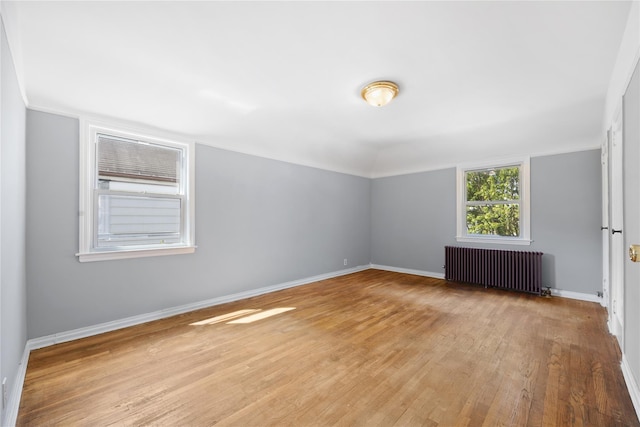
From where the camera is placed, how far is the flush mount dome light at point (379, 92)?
2.76 metres

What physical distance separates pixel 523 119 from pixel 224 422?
15.2ft

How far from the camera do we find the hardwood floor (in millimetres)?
1650

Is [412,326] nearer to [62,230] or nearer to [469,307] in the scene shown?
[469,307]

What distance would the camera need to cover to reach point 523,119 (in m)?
3.66

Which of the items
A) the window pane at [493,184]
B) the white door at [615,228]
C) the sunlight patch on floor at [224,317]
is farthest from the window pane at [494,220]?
the sunlight patch on floor at [224,317]

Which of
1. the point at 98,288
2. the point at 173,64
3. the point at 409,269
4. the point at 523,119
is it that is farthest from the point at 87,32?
the point at 409,269

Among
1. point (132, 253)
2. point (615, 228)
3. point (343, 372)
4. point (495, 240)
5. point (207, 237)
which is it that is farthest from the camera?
point (495, 240)

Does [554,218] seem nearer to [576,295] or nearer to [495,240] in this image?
[495,240]

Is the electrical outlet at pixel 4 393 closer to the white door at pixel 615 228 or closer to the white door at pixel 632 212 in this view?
the white door at pixel 632 212

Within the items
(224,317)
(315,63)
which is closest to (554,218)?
(315,63)

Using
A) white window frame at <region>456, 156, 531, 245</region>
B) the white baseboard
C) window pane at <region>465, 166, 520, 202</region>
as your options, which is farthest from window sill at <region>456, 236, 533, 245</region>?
the white baseboard

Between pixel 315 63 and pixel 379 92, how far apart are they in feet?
2.50

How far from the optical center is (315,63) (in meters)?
2.46

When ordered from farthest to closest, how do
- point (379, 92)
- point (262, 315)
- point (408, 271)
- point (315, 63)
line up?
point (408, 271)
point (262, 315)
point (379, 92)
point (315, 63)
